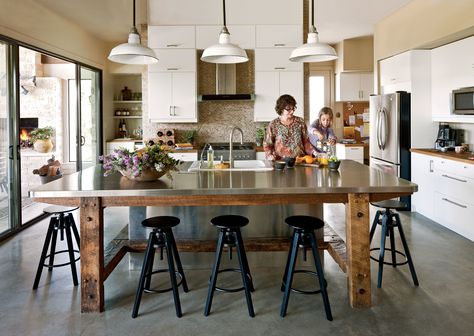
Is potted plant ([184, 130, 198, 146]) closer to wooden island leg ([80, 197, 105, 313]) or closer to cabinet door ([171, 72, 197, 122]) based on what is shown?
cabinet door ([171, 72, 197, 122])

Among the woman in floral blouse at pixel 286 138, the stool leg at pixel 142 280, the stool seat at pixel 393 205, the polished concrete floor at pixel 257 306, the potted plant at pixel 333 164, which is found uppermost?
the woman in floral blouse at pixel 286 138

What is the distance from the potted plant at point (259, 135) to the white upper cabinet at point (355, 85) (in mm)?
2919

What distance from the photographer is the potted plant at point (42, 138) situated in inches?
223

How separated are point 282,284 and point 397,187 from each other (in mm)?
1225

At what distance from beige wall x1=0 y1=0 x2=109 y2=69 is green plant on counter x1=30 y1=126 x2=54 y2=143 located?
1.08 meters

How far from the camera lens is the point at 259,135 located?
6750 millimetres

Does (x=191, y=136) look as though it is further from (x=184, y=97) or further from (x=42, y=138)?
(x=42, y=138)

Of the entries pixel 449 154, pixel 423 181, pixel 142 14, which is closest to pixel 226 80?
pixel 142 14

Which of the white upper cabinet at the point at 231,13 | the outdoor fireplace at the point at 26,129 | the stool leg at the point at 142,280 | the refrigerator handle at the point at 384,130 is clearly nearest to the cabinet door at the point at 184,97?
the white upper cabinet at the point at 231,13

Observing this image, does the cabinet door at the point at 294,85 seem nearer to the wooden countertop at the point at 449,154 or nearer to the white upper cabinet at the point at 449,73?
the wooden countertop at the point at 449,154

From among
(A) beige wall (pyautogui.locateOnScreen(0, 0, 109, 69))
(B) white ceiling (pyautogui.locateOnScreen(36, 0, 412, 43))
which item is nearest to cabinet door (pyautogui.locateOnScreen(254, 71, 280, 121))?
(B) white ceiling (pyautogui.locateOnScreen(36, 0, 412, 43))

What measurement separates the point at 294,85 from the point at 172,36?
6.39 feet

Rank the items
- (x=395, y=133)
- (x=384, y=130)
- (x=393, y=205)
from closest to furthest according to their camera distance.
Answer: (x=393, y=205), (x=395, y=133), (x=384, y=130)

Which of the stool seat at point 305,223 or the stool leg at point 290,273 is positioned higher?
the stool seat at point 305,223
